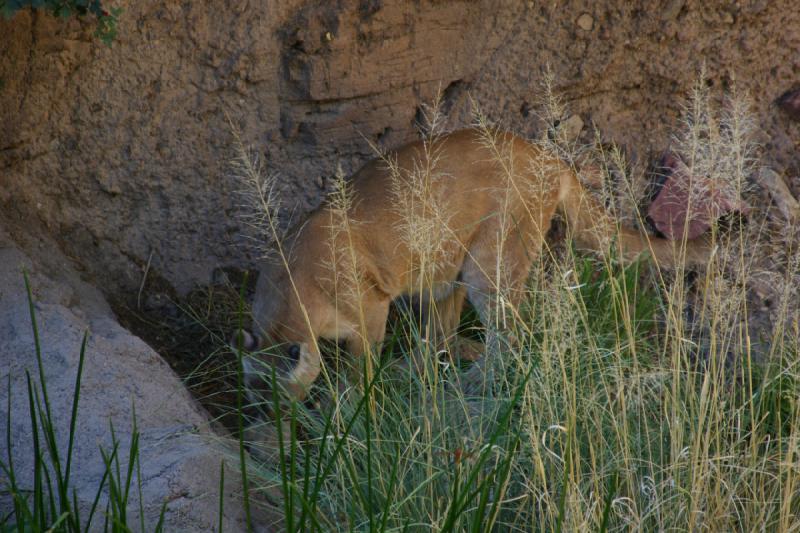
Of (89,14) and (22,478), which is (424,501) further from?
(89,14)

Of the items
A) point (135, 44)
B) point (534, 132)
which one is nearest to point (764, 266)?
point (534, 132)

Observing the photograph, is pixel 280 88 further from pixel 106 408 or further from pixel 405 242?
pixel 106 408

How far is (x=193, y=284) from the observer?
6.31 metres

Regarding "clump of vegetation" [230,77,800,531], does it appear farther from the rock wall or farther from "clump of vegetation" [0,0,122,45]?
the rock wall

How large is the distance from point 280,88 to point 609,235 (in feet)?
7.95

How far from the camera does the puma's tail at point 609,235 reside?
536 cm

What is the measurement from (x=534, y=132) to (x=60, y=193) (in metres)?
3.22

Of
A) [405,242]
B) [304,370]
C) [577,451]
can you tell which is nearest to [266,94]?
[405,242]

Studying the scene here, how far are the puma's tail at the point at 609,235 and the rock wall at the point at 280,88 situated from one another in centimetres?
102

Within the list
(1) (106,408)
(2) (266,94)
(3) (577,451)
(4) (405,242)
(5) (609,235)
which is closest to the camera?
(3) (577,451)

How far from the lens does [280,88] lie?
6.29 metres

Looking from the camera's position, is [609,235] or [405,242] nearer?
[609,235]

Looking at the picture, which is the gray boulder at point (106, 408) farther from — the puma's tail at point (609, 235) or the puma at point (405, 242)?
the puma's tail at point (609, 235)

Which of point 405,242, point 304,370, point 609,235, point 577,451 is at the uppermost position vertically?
point 609,235
